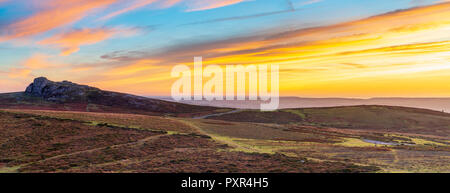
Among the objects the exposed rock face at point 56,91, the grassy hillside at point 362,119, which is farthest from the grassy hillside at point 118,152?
the exposed rock face at point 56,91

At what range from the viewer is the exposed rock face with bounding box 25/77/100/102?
390ft

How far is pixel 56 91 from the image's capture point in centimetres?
12244

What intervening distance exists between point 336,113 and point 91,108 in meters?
106

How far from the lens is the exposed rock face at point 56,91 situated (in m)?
119

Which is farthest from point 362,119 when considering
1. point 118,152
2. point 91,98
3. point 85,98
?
point 85,98

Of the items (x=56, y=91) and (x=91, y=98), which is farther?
(x=91, y=98)

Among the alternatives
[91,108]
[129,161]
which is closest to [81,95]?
[91,108]

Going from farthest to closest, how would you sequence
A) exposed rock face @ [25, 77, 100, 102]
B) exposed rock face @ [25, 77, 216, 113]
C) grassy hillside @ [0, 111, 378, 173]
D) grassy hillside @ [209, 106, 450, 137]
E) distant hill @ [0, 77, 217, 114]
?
exposed rock face @ [25, 77, 100, 102]
exposed rock face @ [25, 77, 216, 113]
distant hill @ [0, 77, 217, 114]
grassy hillside @ [209, 106, 450, 137]
grassy hillside @ [0, 111, 378, 173]

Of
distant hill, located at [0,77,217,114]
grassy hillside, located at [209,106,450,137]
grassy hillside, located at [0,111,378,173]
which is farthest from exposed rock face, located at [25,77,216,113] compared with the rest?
grassy hillside, located at [0,111,378,173]

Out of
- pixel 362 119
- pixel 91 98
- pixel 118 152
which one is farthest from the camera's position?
pixel 91 98

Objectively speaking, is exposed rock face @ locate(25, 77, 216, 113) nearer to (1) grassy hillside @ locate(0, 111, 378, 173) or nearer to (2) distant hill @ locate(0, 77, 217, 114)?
(2) distant hill @ locate(0, 77, 217, 114)

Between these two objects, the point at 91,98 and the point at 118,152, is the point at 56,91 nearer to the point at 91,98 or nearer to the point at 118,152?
the point at 91,98

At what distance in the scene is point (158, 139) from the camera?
1590 inches

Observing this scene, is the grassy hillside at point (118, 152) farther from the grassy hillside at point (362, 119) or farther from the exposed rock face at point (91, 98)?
the exposed rock face at point (91, 98)
